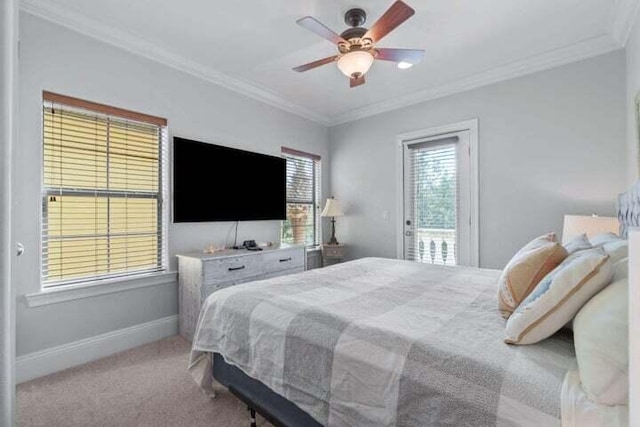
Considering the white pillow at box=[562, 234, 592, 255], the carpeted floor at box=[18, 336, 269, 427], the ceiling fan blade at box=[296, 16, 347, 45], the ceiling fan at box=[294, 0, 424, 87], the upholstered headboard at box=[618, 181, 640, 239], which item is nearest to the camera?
the white pillow at box=[562, 234, 592, 255]

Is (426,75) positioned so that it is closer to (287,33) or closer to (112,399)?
(287,33)

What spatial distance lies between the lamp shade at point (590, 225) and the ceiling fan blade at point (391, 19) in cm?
200

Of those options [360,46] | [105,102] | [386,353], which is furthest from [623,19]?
[105,102]

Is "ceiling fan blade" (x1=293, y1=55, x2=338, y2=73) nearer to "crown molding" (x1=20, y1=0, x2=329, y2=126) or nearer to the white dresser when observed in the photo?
"crown molding" (x1=20, y1=0, x2=329, y2=126)

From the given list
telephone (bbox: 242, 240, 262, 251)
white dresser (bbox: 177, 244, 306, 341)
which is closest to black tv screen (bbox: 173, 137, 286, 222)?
telephone (bbox: 242, 240, 262, 251)

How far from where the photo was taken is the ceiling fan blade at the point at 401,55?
7.29 feet

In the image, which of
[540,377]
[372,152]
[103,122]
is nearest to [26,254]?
[103,122]

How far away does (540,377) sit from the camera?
0.90 meters

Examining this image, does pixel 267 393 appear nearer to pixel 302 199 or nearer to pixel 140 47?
pixel 140 47

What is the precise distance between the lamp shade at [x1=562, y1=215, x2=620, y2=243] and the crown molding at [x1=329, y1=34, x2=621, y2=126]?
1532 millimetres

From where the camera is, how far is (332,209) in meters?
4.34

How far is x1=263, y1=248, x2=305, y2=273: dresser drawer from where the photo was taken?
3332mm

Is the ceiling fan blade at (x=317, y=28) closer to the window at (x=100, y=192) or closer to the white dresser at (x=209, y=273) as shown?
the window at (x=100, y=192)

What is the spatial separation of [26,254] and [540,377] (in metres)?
3.03
